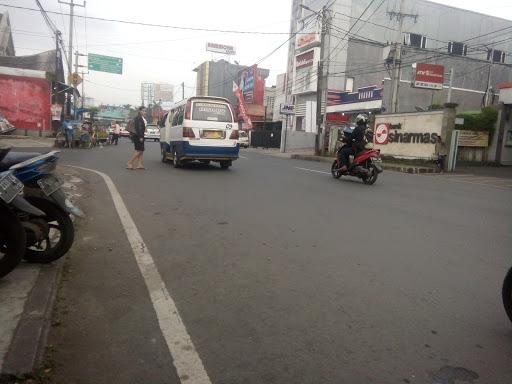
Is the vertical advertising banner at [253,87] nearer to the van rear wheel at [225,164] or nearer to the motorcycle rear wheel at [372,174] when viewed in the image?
the van rear wheel at [225,164]

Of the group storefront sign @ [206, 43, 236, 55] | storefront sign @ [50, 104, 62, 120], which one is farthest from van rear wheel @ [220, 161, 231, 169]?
storefront sign @ [206, 43, 236, 55]

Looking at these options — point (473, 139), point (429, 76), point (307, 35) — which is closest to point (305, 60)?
point (307, 35)

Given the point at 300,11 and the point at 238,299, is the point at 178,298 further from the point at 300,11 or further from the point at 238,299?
the point at 300,11

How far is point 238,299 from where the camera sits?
12.0 ft

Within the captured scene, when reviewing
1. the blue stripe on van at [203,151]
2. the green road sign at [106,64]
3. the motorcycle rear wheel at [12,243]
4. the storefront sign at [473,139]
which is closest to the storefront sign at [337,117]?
the storefront sign at [473,139]

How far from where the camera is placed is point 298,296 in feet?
12.3

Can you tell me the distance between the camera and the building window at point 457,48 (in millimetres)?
42594

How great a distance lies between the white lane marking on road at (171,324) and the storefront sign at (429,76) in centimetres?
2440

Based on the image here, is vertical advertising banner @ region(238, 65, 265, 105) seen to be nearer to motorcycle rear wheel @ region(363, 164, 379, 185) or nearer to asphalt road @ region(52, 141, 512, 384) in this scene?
motorcycle rear wheel @ region(363, 164, 379, 185)

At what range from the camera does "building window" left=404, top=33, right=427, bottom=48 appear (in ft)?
134

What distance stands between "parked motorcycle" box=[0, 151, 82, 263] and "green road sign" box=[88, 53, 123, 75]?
1345 inches

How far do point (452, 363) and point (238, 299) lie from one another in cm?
157

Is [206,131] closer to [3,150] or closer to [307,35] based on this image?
[3,150]

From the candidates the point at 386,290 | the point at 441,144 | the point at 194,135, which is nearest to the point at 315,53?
the point at 441,144
